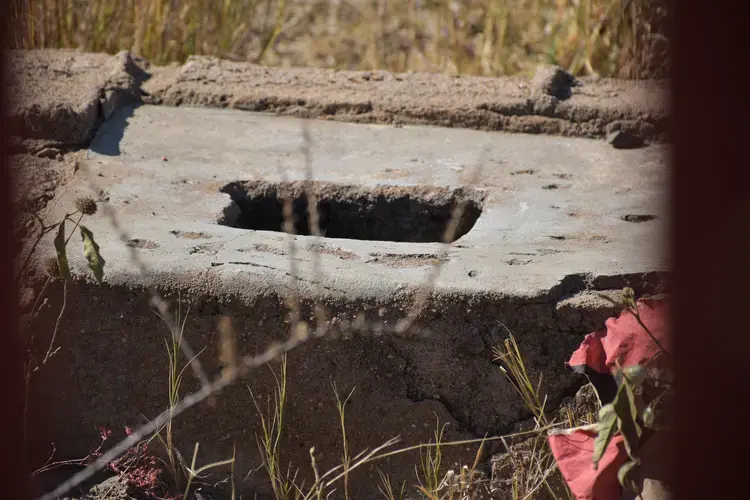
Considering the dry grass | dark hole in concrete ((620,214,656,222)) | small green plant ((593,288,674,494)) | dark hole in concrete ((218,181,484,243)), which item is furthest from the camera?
the dry grass

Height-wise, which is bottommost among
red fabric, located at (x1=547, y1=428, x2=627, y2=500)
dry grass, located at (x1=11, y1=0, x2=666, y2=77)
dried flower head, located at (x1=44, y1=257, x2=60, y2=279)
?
red fabric, located at (x1=547, y1=428, x2=627, y2=500)

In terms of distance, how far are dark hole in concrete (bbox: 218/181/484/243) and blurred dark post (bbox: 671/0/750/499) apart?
1789mm

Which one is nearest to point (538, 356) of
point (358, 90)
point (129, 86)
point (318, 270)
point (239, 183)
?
point (318, 270)

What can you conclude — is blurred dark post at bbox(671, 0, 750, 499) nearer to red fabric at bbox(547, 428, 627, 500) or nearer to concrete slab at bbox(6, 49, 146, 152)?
red fabric at bbox(547, 428, 627, 500)

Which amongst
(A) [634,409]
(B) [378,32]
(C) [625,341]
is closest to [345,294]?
(C) [625,341]

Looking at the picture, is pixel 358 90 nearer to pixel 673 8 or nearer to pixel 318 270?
pixel 318 270

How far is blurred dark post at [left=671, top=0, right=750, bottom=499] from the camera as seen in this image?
3.13ft

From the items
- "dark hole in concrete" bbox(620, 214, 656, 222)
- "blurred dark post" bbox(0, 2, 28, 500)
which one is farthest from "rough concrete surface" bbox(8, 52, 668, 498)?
"blurred dark post" bbox(0, 2, 28, 500)

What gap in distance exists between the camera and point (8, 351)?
4.05 feet

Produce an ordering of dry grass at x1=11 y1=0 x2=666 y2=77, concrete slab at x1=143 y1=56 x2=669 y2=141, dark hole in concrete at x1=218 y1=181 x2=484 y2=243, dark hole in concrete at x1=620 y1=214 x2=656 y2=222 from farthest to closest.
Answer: dry grass at x1=11 y1=0 x2=666 y2=77
concrete slab at x1=143 y1=56 x2=669 y2=141
dark hole in concrete at x1=218 y1=181 x2=484 y2=243
dark hole in concrete at x1=620 y1=214 x2=656 y2=222

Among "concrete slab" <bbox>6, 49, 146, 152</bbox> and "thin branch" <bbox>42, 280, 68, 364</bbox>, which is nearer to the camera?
"thin branch" <bbox>42, 280, 68, 364</bbox>

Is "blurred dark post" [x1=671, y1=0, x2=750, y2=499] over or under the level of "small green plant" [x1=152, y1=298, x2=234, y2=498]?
over

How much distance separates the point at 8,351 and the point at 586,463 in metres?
1.25

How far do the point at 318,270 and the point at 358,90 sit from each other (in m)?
1.38
